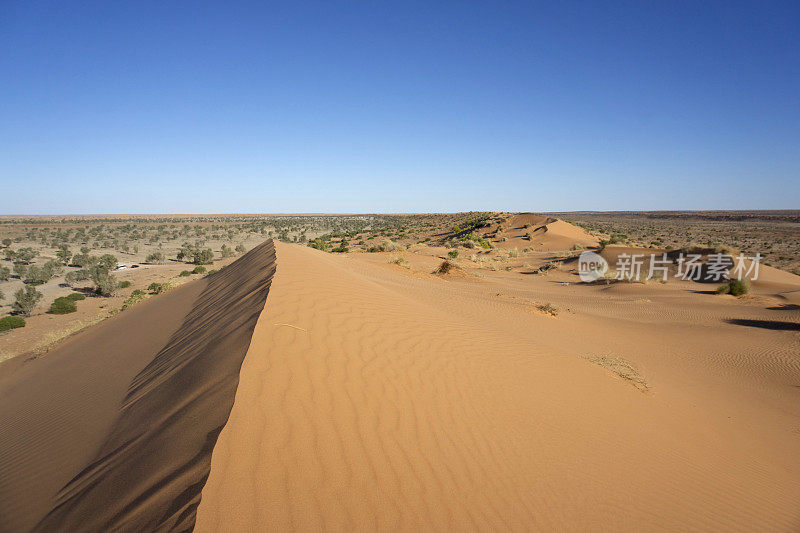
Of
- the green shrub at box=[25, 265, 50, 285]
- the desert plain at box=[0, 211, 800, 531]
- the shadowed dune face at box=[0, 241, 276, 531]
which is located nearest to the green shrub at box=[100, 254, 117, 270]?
the green shrub at box=[25, 265, 50, 285]

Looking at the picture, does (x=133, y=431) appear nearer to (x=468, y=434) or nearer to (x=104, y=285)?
(x=468, y=434)

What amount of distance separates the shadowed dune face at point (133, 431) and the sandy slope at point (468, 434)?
30 centimetres

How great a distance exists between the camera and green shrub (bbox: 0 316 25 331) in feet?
38.0

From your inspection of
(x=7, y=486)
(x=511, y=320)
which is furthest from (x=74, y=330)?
(x=511, y=320)

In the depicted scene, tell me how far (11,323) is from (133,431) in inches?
496

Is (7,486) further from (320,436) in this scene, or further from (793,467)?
(793,467)

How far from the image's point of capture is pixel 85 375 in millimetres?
6672

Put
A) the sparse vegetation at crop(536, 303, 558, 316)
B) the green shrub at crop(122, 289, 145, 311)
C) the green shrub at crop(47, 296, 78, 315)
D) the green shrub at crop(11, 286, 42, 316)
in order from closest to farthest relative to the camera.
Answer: the sparse vegetation at crop(536, 303, 558, 316), the green shrub at crop(122, 289, 145, 311), the green shrub at crop(11, 286, 42, 316), the green shrub at crop(47, 296, 78, 315)

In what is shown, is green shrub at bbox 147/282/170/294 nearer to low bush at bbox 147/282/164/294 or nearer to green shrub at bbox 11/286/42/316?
low bush at bbox 147/282/164/294

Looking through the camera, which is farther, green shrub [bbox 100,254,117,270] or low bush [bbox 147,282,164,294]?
green shrub [bbox 100,254,117,270]

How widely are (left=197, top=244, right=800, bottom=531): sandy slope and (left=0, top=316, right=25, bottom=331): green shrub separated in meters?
10.9

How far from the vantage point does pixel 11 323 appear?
11.8m

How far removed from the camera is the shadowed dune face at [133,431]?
2.75m

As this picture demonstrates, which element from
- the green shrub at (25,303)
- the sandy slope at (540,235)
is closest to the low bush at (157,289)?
the green shrub at (25,303)
